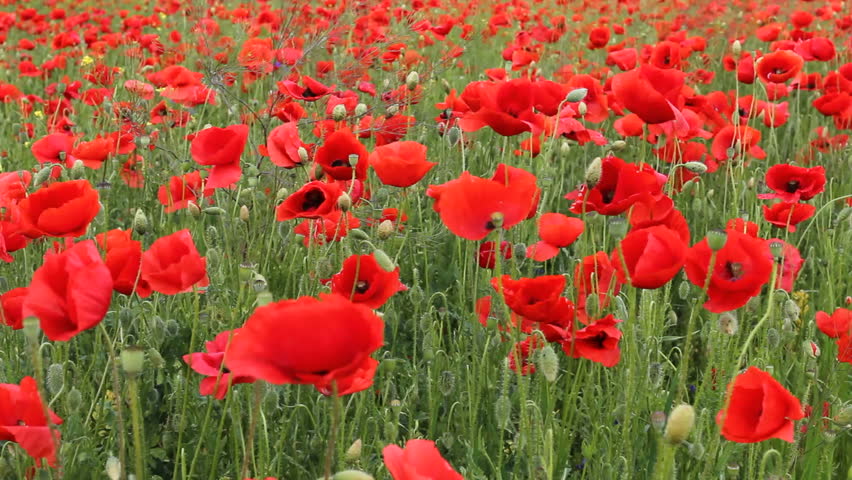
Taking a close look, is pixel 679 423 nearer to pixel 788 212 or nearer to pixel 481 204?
pixel 481 204

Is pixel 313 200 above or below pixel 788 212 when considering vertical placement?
above

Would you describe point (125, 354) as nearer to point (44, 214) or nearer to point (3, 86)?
point (44, 214)

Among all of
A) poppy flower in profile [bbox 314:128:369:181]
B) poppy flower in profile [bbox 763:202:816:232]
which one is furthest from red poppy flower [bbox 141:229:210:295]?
poppy flower in profile [bbox 763:202:816:232]

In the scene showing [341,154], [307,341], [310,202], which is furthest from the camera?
[341,154]

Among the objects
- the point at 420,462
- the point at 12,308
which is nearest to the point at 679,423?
the point at 420,462

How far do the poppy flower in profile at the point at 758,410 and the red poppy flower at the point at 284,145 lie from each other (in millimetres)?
1162

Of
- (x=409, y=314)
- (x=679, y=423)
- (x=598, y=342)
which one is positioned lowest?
(x=409, y=314)

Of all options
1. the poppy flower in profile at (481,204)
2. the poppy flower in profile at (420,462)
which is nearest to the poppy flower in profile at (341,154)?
the poppy flower in profile at (481,204)

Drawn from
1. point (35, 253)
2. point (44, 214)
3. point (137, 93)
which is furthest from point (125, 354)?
point (137, 93)

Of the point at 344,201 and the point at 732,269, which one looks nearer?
the point at 732,269

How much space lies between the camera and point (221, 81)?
8.39ft

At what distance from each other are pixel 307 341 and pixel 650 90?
1.22m

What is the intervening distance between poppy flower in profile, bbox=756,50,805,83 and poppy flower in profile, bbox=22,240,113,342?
8.10ft

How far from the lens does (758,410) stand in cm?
122
